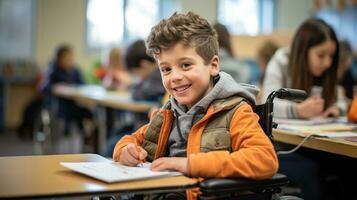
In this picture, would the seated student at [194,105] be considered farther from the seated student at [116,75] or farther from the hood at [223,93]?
the seated student at [116,75]

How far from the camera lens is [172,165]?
139 cm

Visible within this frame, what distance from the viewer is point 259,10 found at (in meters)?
9.84

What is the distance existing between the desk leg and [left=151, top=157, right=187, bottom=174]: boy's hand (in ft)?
11.2

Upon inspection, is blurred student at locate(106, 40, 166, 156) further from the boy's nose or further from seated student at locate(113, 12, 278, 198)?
the boy's nose

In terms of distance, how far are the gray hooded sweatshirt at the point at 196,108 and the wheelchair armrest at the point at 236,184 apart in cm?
32

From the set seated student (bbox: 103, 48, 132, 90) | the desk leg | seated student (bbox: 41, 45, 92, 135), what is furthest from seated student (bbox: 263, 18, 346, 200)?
seated student (bbox: 41, 45, 92, 135)

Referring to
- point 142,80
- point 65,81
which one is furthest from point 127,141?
point 65,81

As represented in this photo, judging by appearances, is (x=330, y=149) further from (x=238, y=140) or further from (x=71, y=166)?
(x=71, y=166)

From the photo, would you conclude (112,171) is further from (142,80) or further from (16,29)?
(16,29)

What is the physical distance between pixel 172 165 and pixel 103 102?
2.93m

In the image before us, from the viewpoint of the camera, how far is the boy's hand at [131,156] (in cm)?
155

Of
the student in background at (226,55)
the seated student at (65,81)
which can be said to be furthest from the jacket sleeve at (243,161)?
the seated student at (65,81)

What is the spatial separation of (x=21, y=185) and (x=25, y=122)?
6.93m

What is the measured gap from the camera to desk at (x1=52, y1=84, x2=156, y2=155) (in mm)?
3766
